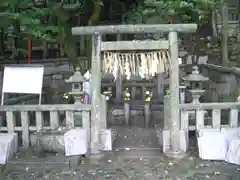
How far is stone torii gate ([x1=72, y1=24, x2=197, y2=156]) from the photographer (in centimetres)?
646

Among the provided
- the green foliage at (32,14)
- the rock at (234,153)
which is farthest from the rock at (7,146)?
the rock at (234,153)

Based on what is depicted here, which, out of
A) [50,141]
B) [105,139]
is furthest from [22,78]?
[105,139]

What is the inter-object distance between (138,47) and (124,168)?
277 centimetres

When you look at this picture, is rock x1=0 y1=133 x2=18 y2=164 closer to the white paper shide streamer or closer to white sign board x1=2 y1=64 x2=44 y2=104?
white sign board x1=2 y1=64 x2=44 y2=104

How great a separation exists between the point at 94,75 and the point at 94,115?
0.97 m

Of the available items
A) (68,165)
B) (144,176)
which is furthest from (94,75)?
(144,176)

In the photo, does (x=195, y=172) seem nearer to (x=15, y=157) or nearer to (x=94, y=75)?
(x=94, y=75)

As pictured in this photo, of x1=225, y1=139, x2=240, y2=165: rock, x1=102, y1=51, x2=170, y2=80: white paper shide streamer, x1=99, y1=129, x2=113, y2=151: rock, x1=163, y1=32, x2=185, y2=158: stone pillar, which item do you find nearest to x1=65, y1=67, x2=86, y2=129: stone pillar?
x1=99, y1=129, x2=113, y2=151: rock

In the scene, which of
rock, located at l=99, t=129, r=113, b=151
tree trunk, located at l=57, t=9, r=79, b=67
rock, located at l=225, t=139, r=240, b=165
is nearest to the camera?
rock, located at l=225, t=139, r=240, b=165

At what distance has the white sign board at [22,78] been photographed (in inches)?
283

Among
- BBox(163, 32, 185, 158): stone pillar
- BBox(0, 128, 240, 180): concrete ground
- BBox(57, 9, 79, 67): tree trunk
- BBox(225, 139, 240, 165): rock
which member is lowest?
BBox(0, 128, 240, 180): concrete ground

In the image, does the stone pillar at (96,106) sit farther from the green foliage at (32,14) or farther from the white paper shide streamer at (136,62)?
the green foliage at (32,14)

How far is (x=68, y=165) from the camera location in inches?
249

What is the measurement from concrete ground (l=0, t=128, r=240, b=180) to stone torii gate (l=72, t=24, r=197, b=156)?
41cm
